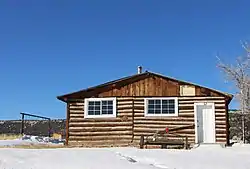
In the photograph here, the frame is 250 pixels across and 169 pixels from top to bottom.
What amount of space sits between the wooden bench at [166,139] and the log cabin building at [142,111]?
13.9 inches

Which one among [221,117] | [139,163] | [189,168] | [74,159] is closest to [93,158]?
[74,159]

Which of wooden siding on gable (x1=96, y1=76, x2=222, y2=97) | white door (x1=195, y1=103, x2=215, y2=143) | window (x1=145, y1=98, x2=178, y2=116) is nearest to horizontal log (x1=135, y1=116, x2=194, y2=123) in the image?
window (x1=145, y1=98, x2=178, y2=116)

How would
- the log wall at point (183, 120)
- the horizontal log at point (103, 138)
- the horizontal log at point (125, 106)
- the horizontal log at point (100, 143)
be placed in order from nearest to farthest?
1. the log wall at point (183, 120)
2. the horizontal log at point (100, 143)
3. the horizontal log at point (103, 138)
4. the horizontal log at point (125, 106)

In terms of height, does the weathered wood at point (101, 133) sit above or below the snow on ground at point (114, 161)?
above

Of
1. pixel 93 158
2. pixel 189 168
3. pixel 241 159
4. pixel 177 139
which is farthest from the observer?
pixel 177 139

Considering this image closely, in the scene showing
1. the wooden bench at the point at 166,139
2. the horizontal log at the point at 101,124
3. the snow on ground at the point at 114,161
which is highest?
the horizontal log at the point at 101,124

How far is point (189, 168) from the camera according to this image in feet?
45.4

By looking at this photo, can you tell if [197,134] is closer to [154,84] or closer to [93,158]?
[154,84]

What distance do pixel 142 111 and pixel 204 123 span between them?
11.9 feet

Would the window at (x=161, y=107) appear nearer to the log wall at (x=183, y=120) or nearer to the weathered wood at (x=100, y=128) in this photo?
the log wall at (x=183, y=120)

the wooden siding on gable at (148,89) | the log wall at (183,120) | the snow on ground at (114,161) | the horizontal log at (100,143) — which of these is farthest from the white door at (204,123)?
→ the snow on ground at (114,161)

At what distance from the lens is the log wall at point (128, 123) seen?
80.2 ft

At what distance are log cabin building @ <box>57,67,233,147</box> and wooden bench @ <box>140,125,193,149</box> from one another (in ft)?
1.16

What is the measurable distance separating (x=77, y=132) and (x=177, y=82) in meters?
6.56
